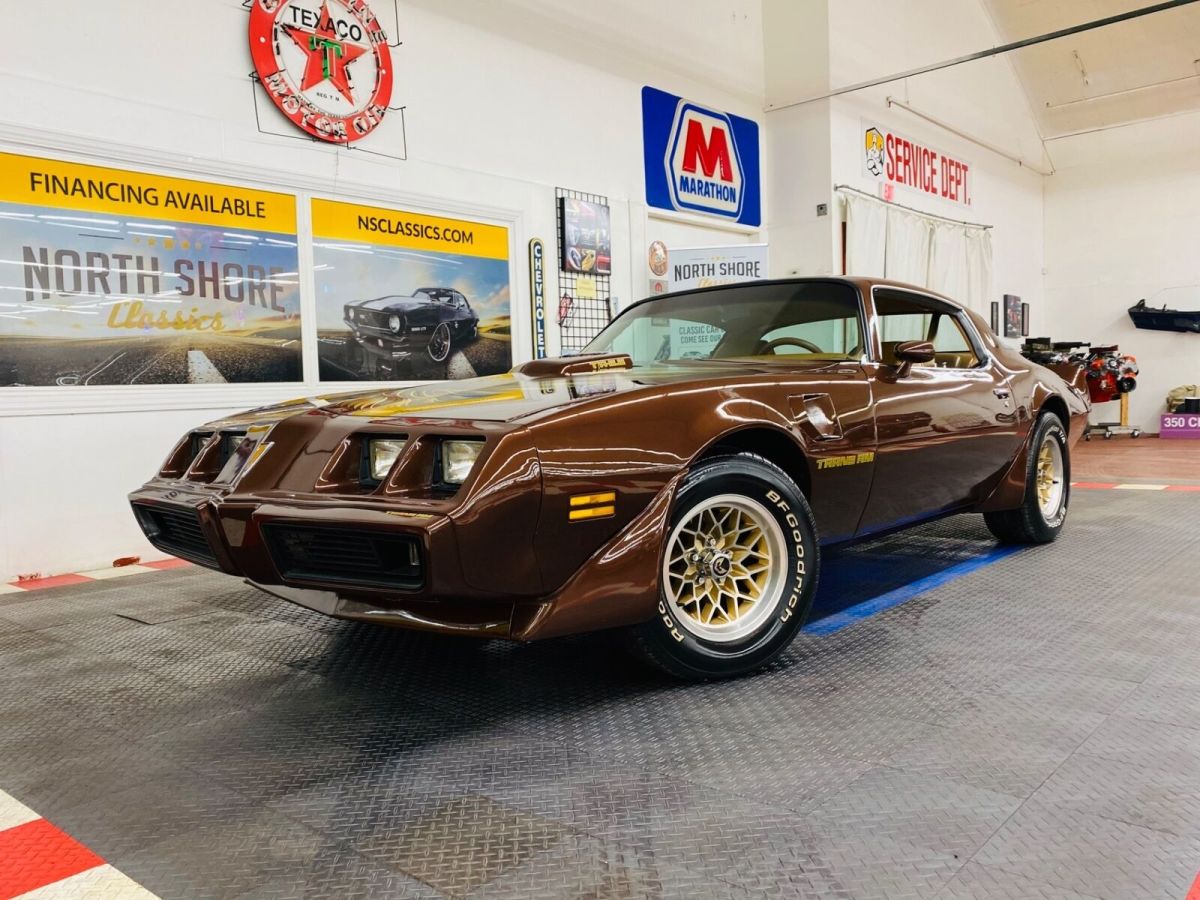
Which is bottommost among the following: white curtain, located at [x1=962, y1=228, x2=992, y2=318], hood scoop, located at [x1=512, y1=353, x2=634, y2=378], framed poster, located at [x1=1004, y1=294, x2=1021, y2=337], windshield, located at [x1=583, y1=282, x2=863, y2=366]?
hood scoop, located at [x1=512, y1=353, x2=634, y2=378]

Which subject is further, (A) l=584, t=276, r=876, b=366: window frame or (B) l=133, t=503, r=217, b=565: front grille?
(A) l=584, t=276, r=876, b=366: window frame

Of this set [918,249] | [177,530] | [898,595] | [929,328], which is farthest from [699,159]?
[177,530]

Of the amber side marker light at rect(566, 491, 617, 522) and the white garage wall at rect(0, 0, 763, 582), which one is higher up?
the white garage wall at rect(0, 0, 763, 582)

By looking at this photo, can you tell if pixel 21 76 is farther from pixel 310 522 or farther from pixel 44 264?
pixel 310 522

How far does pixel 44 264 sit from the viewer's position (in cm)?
386

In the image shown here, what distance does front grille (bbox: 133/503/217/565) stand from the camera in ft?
6.64

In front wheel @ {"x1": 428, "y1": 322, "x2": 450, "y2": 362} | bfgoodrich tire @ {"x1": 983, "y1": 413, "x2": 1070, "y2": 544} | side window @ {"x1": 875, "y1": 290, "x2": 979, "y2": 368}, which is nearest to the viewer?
side window @ {"x1": 875, "y1": 290, "x2": 979, "y2": 368}

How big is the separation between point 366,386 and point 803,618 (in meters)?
3.54

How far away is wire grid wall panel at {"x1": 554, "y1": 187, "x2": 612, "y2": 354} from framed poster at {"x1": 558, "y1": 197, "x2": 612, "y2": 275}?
2 centimetres

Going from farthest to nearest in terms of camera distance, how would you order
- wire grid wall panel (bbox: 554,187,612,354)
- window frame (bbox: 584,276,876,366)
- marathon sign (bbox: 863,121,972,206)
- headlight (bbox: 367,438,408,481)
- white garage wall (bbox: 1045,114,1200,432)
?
white garage wall (bbox: 1045,114,1200,432) < marathon sign (bbox: 863,121,972,206) < wire grid wall panel (bbox: 554,187,612,354) < window frame (bbox: 584,276,876,366) < headlight (bbox: 367,438,408,481)

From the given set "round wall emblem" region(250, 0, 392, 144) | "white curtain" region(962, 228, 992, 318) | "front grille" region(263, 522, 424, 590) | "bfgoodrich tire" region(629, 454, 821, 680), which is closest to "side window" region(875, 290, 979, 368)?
"bfgoodrich tire" region(629, 454, 821, 680)

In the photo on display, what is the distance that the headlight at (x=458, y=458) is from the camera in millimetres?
1706

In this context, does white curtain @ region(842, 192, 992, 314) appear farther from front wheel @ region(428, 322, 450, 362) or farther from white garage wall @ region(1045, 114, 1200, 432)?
front wheel @ region(428, 322, 450, 362)

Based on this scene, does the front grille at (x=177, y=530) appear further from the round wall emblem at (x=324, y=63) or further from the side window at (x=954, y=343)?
the round wall emblem at (x=324, y=63)
